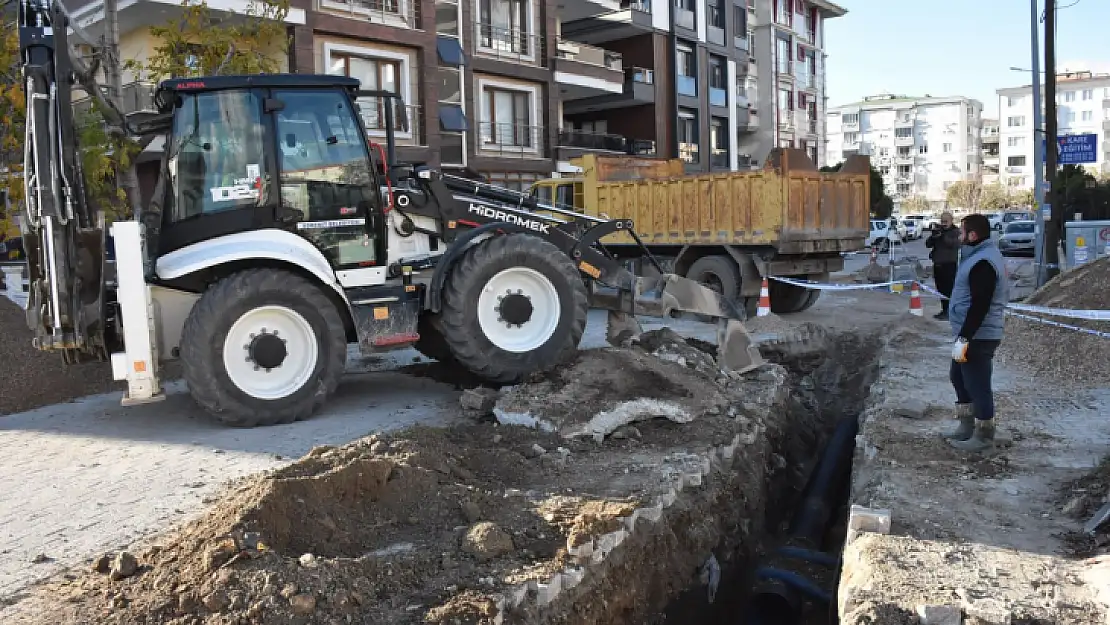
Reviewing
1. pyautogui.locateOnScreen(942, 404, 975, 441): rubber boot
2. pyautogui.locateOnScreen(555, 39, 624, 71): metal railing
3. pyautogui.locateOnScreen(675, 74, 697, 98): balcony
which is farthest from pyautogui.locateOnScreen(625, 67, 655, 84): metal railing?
pyautogui.locateOnScreen(942, 404, 975, 441): rubber boot

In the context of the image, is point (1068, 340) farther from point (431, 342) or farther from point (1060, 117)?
point (1060, 117)

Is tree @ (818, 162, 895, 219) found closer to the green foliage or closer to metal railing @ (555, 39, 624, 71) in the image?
metal railing @ (555, 39, 624, 71)

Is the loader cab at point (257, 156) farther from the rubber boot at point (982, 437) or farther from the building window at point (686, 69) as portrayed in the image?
the building window at point (686, 69)

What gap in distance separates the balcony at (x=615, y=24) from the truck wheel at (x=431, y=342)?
82.7 feet

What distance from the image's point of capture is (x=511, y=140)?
88.9 ft

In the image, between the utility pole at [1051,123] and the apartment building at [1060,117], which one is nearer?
the utility pole at [1051,123]

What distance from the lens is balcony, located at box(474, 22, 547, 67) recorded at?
1014 inches

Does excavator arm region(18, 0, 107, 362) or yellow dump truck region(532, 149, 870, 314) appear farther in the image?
yellow dump truck region(532, 149, 870, 314)

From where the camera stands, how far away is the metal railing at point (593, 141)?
28688 millimetres

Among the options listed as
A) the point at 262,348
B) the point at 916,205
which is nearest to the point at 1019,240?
the point at 262,348

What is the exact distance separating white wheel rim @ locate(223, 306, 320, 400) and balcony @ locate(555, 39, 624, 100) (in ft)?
71.0

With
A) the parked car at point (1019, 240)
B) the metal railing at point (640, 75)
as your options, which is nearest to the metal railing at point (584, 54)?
the metal railing at point (640, 75)

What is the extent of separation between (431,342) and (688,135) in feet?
93.9

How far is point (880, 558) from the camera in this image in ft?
15.4
